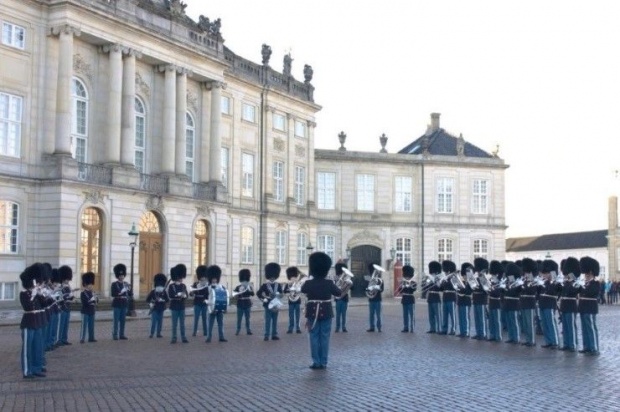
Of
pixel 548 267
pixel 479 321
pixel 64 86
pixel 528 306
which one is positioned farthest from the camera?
pixel 64 86

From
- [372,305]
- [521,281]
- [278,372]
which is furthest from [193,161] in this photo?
[278,372]

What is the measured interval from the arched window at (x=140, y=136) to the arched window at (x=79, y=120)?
3.52 metres

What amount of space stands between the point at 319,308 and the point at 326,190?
140 feet

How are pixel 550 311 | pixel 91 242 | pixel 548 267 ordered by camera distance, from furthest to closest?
pixel 91 242 < pixel 548 267 < pixel 550 311

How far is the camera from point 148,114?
134 ft

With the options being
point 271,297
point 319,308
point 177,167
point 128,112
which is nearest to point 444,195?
point 177,167

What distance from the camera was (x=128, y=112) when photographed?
38281 mm

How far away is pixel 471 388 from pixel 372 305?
12006 millimetres

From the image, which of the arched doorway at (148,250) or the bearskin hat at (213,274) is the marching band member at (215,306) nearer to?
the bearskin hat at (213,274)

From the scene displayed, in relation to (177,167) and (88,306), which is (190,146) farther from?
(88,306)

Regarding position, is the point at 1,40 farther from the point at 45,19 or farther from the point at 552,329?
the point at 552,329

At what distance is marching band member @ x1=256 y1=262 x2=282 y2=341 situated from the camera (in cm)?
2292

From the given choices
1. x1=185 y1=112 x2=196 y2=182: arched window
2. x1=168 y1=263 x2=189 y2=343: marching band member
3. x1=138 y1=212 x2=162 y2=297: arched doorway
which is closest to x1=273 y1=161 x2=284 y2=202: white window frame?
x1=185 y1=112 x2=196 y2=182: arched window

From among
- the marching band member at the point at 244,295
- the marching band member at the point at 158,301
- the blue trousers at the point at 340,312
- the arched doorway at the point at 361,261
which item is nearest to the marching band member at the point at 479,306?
the blue trousers at the point at 340,312
